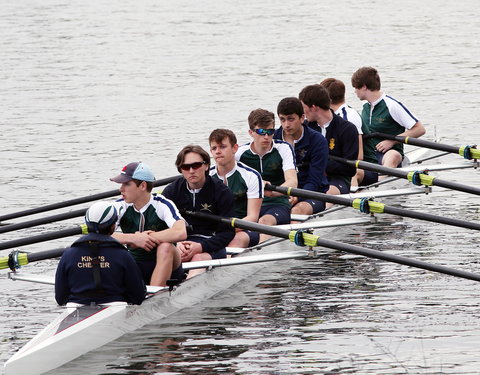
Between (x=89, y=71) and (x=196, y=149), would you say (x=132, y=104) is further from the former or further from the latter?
(x=196, y=149)

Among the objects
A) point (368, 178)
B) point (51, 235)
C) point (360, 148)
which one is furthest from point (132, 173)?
point (368, 178)

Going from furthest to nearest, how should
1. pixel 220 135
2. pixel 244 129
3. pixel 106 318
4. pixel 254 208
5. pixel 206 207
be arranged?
pixel 244 129 → pixel 254 208 → pixel 220 135 → pixel 206 207 → pixel 106 318

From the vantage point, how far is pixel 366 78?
16031mm

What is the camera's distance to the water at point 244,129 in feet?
33.4

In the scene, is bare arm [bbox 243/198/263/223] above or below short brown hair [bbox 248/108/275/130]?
below

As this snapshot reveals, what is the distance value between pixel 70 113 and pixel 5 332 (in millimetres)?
17218

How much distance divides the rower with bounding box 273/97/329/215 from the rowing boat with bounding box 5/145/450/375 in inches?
81.5

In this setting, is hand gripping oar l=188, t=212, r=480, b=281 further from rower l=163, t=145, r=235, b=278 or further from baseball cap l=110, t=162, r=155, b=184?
baseball cap l=110, t=162, r=155, b=184

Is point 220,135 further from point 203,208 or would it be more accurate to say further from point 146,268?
point 146,268

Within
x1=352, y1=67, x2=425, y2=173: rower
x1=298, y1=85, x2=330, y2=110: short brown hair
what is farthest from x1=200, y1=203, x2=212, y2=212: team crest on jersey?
x1=352, y1=67, x2=425, y2=173: rower

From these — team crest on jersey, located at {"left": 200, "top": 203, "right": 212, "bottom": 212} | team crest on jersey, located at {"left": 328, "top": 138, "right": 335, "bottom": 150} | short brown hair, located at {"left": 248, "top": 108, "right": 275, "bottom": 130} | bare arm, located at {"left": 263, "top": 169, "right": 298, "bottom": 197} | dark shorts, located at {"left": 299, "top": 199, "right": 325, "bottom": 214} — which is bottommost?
dark shorts, located at {"left": 299, "top": 199, "right": 325, "bottom": 214}

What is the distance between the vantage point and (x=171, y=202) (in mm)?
10789

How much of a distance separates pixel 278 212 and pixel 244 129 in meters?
11.9

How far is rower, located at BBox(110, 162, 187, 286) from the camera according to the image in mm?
10344
